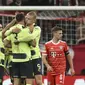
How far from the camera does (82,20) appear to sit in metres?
16.7

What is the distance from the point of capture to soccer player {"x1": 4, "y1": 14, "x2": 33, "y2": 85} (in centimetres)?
1209

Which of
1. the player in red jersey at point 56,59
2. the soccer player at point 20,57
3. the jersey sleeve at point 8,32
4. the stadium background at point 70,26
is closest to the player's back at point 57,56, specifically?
the player in red jersey at point 56,59

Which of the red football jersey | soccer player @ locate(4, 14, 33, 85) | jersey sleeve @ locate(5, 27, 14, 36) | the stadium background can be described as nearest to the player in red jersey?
the red football jersey

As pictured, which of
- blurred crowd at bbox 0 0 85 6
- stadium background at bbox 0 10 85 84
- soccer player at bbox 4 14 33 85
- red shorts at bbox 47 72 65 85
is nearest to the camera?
soccer player at bbox 4 14 33 85

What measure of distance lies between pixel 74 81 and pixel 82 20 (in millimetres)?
2559

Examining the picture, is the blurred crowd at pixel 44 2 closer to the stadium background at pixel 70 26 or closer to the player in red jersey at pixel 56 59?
the stadium background at pixel 70 26

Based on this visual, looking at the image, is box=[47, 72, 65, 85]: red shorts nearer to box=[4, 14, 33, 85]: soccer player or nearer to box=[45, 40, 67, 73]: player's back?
box=[45, 40, 67, 73]: player's back

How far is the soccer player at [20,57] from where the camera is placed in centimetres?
1209

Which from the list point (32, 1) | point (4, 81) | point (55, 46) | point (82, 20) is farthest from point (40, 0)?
point (55, 46)

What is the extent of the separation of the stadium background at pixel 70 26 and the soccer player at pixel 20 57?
359 centimetres

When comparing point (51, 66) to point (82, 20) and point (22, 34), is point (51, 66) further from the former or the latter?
point (82, 20)

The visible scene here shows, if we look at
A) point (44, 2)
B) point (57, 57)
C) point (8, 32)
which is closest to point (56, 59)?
point (57, 57)

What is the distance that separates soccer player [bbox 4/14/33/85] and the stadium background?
11.8 ft

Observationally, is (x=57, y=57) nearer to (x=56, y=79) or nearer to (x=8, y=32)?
(x=56, y=79)
